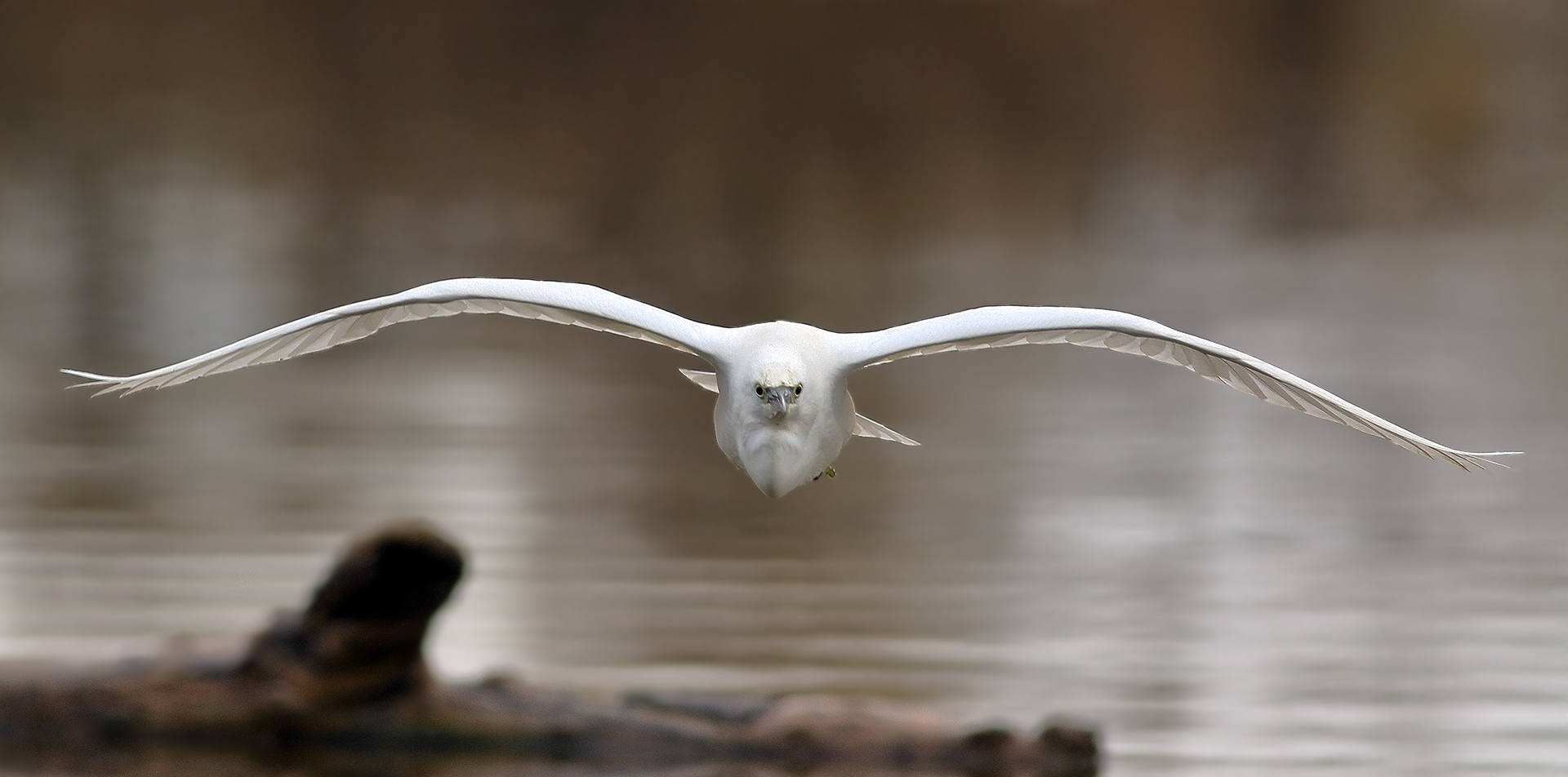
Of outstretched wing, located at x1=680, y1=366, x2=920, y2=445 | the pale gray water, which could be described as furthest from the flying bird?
the pale gray water

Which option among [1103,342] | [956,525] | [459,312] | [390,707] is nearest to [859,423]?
[1103,342]

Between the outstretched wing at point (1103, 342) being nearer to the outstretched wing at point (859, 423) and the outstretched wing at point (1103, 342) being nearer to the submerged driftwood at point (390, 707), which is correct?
the outstretched wing at point (859, 423)

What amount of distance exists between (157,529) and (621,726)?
25.9 ft

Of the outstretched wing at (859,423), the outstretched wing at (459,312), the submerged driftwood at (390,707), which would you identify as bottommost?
the submerged driftwood at (390,707)

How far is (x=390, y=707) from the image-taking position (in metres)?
8.27

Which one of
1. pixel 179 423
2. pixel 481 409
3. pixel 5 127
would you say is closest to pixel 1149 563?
pixel 481 409

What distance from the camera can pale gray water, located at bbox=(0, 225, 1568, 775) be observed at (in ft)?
36.8

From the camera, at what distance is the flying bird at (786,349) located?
580cm

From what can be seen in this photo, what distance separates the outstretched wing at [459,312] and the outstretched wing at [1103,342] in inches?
18.8

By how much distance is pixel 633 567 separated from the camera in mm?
14234

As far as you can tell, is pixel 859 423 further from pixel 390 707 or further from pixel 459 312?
pixel 390 707

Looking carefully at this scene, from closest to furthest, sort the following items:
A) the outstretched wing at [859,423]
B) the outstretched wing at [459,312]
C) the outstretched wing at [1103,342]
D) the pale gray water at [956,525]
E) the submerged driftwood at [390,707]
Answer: the outstretched wing at [1103,342] < the outstretched wing at [459,312] < the outstretched wing at [859,423] < the submerged driftwood at [390,707] < the pale gray water at [956,525]

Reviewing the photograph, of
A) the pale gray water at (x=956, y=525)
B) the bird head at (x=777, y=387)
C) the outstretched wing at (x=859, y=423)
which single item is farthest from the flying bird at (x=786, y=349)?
the pale gray water at (x=956, y=525)

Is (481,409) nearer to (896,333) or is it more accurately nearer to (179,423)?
(179,423)
